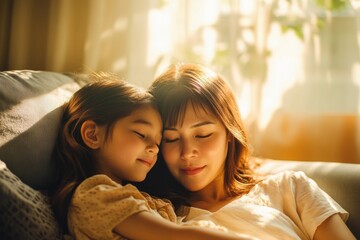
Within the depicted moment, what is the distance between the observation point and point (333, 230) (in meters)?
1.32

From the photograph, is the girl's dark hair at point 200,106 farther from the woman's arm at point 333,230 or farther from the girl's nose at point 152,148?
the woman's arm at point 333,230

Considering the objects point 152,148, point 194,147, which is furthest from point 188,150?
point 152,148

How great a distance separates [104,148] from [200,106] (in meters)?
0.35

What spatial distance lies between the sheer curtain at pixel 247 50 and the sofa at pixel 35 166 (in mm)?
356

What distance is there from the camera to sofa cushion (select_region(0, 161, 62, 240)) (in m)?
0.99

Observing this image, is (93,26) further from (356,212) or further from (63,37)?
(356,212)

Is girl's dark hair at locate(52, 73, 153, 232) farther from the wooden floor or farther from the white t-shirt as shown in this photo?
the wooden floor

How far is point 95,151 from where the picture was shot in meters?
1.38

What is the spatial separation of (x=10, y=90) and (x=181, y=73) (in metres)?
0.57

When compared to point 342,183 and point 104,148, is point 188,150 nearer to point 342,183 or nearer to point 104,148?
point 104,148

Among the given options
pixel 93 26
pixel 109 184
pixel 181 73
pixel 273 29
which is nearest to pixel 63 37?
pixel 93 26

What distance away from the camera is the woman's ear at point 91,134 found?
1.35m

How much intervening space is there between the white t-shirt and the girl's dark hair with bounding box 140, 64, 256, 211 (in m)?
0.10

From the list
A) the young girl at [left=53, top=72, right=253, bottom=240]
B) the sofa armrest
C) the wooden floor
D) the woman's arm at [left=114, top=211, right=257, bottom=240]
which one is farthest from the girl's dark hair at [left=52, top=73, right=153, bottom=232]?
the wooden floor
